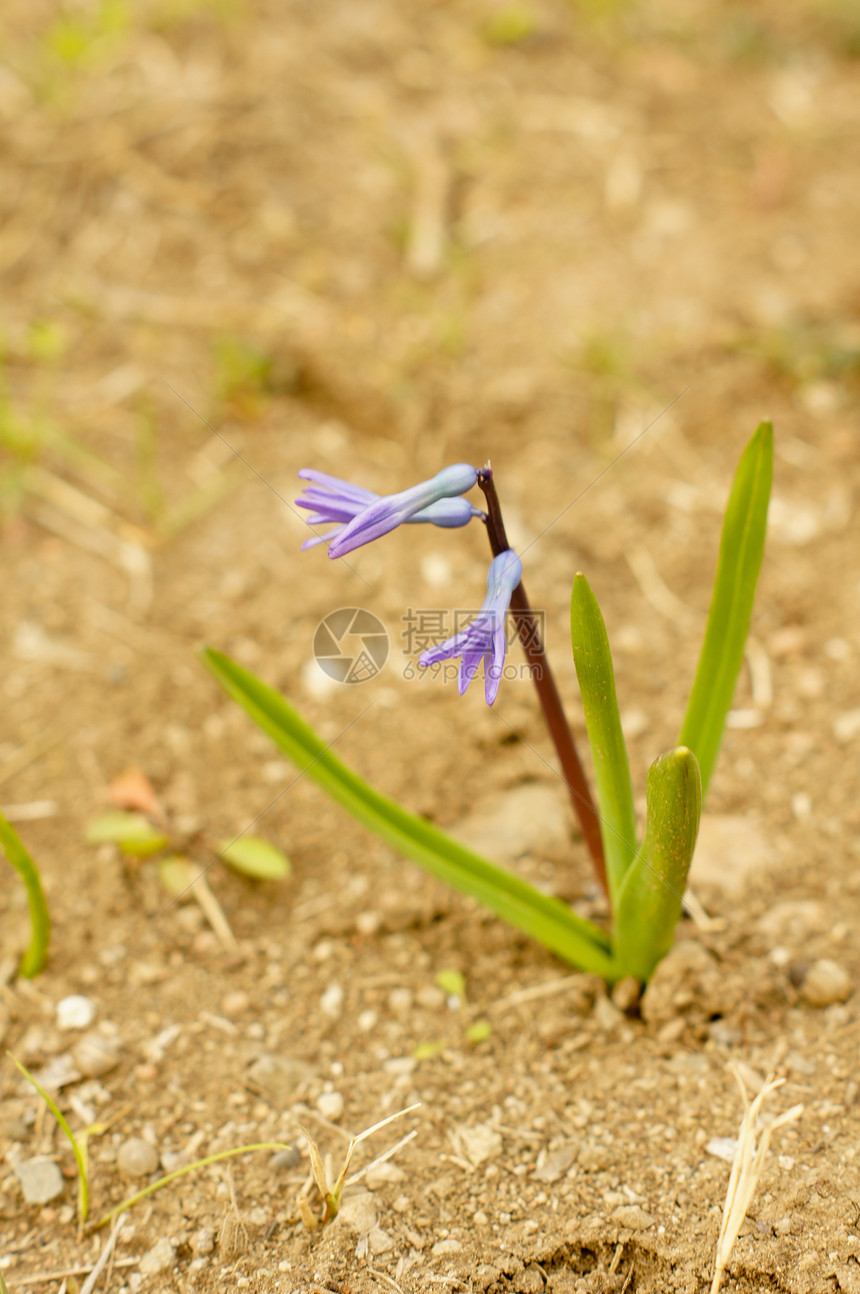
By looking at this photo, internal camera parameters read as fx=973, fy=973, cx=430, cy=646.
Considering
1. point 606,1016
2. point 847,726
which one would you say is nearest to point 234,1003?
point 606,1016

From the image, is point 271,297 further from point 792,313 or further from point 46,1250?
point 46,1250

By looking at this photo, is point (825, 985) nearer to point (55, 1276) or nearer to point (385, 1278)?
point (385, 1278)

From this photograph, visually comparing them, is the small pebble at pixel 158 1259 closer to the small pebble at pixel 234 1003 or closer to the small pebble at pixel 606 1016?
the small pebble at pixel 234 1003

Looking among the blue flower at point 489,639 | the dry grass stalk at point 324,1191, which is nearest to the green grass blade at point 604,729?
the blue flower at point 489,639

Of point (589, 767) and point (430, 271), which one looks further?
point (430, 271)

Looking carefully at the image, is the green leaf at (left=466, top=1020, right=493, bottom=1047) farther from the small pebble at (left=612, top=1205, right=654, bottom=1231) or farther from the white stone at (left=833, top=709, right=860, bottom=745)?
the white stone at (left=833, top=709, right=860, bottom=745)

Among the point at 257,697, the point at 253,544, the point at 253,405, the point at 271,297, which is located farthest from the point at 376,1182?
the point at 271,297

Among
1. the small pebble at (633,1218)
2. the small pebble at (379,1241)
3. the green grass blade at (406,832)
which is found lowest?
the small pebble at (379,1241)
